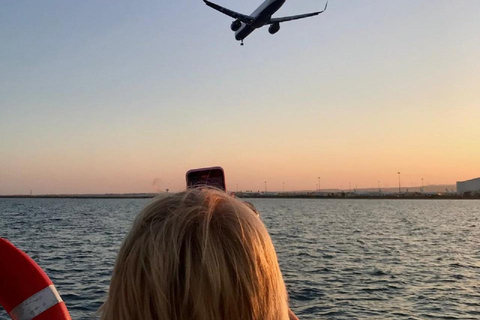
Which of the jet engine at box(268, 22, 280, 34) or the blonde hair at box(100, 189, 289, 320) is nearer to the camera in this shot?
the blonde hair at box(100, 189, 289, 320)

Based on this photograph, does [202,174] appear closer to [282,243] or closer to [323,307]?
[323,307]

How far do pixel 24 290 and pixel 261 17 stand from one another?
30.2 meters

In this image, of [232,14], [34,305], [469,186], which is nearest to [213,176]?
[34,305]

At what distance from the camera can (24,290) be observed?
3.15 m

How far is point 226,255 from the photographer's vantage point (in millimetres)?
1132

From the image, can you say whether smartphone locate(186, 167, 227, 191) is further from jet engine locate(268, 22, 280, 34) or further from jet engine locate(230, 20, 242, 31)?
jet engine locate(268, 22, 280, 34)

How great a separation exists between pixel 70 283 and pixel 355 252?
46.1ft

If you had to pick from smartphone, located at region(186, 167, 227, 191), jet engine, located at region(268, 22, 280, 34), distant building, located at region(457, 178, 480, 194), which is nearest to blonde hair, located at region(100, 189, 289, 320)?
smartphone, located at region(186, 167, 227, 191)

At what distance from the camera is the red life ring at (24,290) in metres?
3.08

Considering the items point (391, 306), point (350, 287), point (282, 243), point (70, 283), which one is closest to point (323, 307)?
point (391, 306)

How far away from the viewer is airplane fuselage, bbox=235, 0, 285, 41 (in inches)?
1207

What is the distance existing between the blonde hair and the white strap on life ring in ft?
7.06

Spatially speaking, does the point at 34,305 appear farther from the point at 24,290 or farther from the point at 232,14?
the point at 232,14

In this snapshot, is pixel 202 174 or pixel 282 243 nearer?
pixel 202 174
